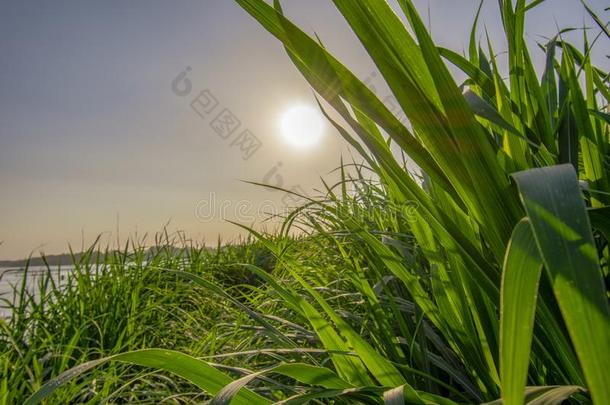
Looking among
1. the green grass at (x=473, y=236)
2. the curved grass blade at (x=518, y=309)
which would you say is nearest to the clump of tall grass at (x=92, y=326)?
the green grass at (x=473, y=236)

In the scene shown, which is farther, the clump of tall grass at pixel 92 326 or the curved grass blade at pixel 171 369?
the clump of tall grass at pixel 92 326

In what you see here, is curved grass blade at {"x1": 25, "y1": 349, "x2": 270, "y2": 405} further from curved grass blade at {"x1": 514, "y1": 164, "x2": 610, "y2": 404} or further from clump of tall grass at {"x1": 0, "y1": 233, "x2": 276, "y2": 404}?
clump of tall grass at {"x1": 0, "y1": 233, "x2": 276, "y2": 404}

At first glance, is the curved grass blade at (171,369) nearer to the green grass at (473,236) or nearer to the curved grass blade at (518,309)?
the green grass at (473,236)

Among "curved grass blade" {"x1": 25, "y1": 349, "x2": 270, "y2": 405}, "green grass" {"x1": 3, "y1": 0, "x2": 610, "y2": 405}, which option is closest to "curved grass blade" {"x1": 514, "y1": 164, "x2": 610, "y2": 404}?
"green grass" {"x1": 3, "y1": 0, "x2": 610, "y2": 405}

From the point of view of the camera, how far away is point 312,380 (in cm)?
49

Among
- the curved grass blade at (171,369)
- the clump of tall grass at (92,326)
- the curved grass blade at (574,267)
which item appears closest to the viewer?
the curved grass blade at (574,267)

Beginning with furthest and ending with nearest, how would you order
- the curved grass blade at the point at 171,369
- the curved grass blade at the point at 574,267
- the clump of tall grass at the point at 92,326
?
the clump of tall grass at the point at 92,326 → the curved grass blade at the point at 171,369 → the curved grass blade at the point at 574,267

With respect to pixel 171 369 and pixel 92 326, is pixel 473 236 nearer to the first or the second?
pixel 171 369

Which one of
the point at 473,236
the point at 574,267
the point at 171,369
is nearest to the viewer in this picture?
the point at 574,267

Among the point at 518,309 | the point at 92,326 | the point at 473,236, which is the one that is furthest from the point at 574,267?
the point at 92,326

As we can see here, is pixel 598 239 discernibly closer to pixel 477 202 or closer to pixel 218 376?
pixel 477 202

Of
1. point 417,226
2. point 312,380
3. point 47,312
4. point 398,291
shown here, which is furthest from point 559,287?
point 47,312

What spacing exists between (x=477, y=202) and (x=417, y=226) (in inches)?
9.3

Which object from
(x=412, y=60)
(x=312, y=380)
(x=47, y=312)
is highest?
(x=412, y=60)
